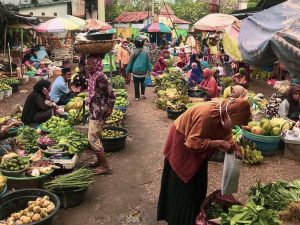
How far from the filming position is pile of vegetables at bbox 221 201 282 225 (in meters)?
3.09

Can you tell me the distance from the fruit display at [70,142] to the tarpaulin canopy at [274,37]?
2893 mm

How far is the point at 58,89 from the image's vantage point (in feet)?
28.7

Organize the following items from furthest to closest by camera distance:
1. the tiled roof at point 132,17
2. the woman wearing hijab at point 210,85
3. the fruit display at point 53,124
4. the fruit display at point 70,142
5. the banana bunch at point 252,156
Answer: the tiled roof at point 132,17, the woman wearing hijab at point 210,85, the fruit display at point 53,124, the banana bunch at point 252,156, the fruit display at point 70,142

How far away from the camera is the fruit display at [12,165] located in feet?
15.5

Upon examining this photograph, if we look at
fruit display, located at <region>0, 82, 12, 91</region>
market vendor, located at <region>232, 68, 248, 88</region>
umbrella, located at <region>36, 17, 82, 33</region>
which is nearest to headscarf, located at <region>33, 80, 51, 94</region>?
fruit display, located at <region>0, 82, 12, 91</region>

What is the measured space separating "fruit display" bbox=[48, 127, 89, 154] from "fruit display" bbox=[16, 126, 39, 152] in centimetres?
33

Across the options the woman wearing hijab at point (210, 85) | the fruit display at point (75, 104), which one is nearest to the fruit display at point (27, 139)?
the fruit display at point (75, 104)

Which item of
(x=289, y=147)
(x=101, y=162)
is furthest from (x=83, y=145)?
(x=289, y=147)

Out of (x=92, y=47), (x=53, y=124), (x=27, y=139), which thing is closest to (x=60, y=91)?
(x=53, y=124)

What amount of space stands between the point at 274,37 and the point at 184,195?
77.8 inches

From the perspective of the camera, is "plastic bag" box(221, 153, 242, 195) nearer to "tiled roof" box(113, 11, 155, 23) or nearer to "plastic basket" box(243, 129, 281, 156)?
"plastic basket" box(243, 129, 281, 156)

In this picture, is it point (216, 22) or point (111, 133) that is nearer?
point (111, 133)

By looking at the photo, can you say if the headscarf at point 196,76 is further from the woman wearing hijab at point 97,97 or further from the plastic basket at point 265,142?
the woman wearing hijab at point 97,97

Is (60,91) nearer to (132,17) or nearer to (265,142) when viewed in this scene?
(265,142)
